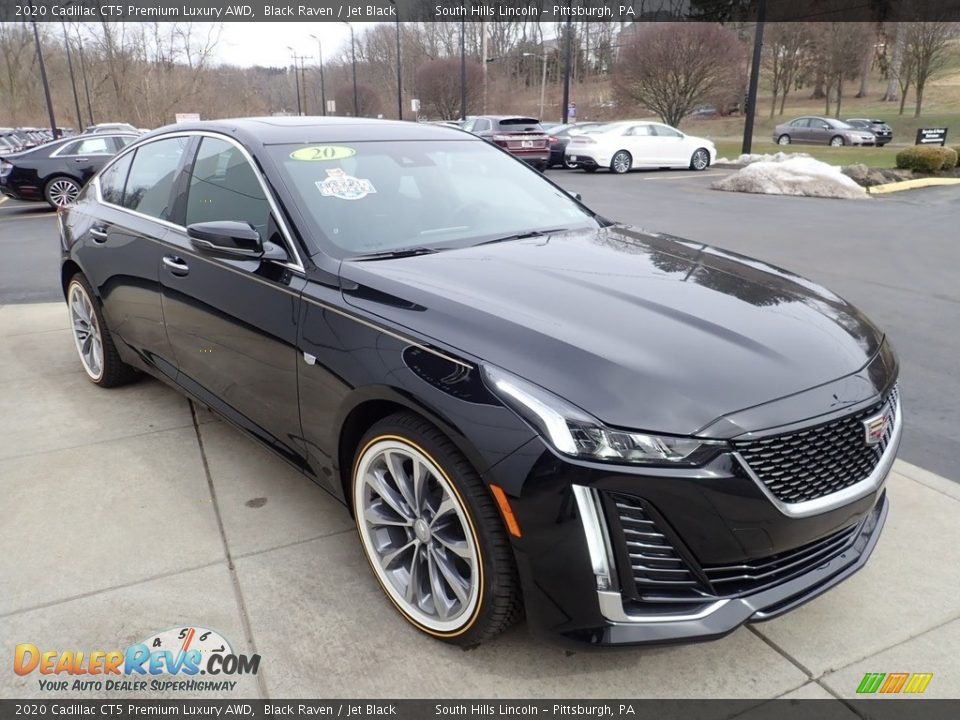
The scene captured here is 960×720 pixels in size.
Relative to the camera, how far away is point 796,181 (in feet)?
50.8

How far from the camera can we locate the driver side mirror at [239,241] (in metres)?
2.88

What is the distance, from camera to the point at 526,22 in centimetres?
7694

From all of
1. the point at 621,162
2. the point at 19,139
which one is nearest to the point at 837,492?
the point at 621,162

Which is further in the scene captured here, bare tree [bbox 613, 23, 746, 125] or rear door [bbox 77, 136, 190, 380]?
bare tree [bbox 613, 23, 746, 125]

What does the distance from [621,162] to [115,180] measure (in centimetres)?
1887

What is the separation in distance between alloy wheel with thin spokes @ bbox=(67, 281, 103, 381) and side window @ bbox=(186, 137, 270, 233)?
1520 millimetres

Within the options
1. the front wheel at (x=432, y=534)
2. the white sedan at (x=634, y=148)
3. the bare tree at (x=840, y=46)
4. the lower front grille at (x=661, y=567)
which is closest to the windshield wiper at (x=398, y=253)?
the front wheel at (x=432, y=534)

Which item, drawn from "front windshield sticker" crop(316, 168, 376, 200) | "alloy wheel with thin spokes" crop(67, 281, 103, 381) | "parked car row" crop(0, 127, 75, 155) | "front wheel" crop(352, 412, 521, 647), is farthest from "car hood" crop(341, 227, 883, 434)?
"parked car row" crop(0, 127, 75, 155)

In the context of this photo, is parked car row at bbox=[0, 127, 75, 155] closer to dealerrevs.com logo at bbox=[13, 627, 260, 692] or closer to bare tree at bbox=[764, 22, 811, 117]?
dealerrevs.com logo at bbox=[13, 627, 260, 692]

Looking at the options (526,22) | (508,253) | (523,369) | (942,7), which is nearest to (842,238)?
(508,253)

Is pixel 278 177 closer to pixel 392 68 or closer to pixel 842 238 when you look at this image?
pixel 842 238

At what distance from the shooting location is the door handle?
349 cm

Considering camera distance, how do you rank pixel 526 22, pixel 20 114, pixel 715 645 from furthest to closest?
pixel 526 22, pixel 20 114, pixel 715 645

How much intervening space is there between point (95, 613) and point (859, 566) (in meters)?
2.62
